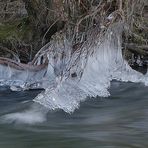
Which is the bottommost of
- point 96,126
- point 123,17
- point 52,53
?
point 96,126

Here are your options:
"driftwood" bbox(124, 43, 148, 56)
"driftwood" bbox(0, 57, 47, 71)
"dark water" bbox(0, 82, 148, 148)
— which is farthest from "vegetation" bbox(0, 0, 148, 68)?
"dark water" bbox(0, 82, 148, 148)

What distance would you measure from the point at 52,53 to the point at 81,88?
36.7 inches

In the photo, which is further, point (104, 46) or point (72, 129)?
point (104, 46)

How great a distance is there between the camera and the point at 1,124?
6.65 m

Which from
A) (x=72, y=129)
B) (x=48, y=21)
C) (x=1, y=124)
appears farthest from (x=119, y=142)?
(x=48, y=21)

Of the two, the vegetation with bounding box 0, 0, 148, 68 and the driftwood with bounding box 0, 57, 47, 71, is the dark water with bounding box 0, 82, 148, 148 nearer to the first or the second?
the driftwood with bounding box 0, 57, 47, 71

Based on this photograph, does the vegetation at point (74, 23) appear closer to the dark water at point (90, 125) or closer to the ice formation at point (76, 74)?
the ice formation at point (76, 74)

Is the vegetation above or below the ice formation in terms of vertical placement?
above

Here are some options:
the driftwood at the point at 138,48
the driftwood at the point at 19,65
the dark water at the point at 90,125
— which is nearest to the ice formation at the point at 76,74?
the driftwood at the point at 19,65

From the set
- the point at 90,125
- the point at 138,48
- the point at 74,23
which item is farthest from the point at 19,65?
the point at 90,125

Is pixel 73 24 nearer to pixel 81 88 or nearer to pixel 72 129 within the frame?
pixel 81 88

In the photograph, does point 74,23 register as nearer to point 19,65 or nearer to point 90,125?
point 19,65

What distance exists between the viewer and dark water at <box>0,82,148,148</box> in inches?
231

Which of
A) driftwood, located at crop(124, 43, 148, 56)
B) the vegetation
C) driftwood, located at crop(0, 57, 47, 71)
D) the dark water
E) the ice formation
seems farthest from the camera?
driftwood, located at crop(124, 43, 148, 56)
